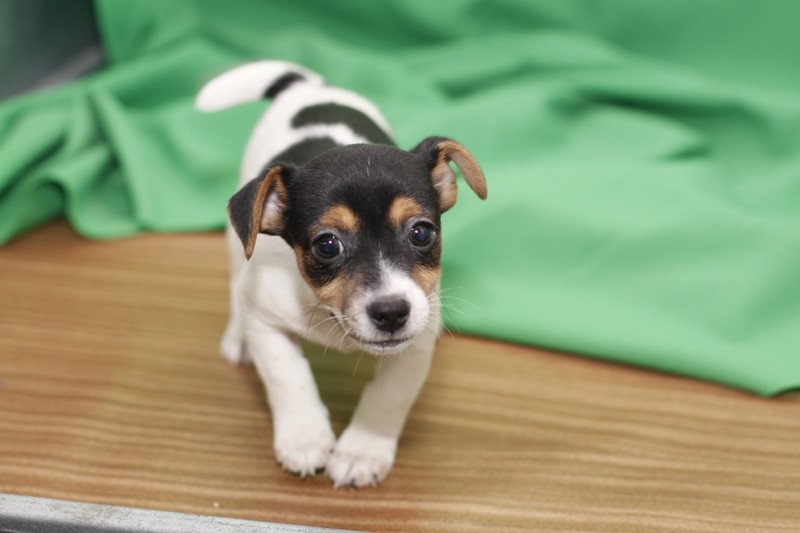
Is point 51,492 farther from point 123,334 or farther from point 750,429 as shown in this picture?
point 750,429

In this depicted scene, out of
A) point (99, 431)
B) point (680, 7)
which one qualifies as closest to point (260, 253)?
point (99, 431)

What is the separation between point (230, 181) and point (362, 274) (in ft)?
6.65

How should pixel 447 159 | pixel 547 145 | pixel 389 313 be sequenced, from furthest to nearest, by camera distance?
pixel 547 145
pixel 447 159
pixel 389 313

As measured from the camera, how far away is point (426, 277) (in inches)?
91.1

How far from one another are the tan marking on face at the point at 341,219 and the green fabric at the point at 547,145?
3.16ft

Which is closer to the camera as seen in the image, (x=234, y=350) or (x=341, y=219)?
(x=341, y=219)

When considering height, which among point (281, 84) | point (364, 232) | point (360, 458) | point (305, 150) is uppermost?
point (364, 232)

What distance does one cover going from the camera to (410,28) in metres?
4.52

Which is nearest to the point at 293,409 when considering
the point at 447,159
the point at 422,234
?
the point at 422,234

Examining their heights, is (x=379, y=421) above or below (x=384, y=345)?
below

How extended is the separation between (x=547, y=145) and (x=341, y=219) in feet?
6.85

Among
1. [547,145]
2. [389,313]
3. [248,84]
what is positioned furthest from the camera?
[547,145]

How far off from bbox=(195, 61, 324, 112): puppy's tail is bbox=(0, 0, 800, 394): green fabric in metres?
0.73

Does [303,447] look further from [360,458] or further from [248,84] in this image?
Result: [248,84]
